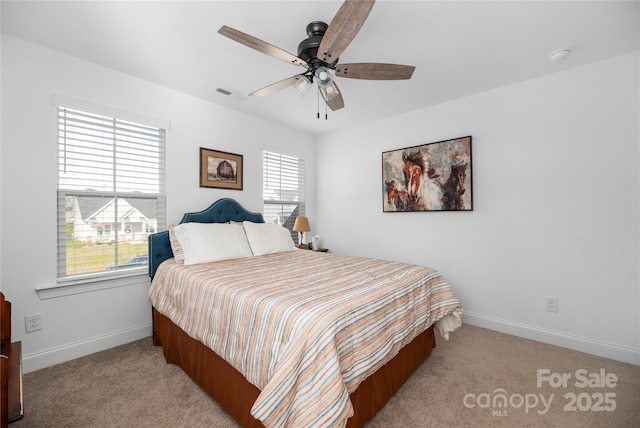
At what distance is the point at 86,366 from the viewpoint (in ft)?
7.23

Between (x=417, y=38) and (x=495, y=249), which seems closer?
(x=417, y=38)

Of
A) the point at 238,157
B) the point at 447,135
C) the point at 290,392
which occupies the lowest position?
the point at 290,392

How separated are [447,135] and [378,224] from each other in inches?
57.2

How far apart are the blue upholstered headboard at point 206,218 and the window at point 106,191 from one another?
8.7 inches

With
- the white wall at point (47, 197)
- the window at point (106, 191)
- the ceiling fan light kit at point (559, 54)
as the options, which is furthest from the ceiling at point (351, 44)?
the window at point (106, 191)

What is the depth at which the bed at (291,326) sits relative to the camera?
3.85 ft

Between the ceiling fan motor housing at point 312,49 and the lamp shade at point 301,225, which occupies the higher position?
the ceiling fan motor housing at point 312,49

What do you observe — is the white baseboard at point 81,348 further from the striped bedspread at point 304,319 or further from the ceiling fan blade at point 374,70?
the ceiling fan blade at point 374,70

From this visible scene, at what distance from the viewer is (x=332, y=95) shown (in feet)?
7.31

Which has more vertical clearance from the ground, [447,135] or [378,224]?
[447,135]

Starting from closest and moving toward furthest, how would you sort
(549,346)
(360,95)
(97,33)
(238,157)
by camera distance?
1. (97,33)
2. (549,346)
3. (360,95)
4. (238,157)

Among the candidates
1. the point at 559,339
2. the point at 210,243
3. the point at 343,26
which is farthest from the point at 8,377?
the point at 559,339

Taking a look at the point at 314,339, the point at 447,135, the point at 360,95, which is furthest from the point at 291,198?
the point at 314,339

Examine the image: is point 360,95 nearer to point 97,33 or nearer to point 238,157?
point 238,157
